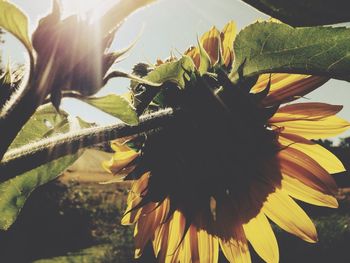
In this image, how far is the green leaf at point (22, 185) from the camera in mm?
618

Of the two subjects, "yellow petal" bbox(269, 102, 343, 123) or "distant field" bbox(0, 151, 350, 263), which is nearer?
"yellow petal" bbox(269, 102, 343, 123)

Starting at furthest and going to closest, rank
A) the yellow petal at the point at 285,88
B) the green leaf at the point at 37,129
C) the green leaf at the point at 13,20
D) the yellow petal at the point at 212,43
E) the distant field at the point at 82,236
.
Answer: the distant field at the point at 82,236, the yellow petal at the point at 212,43, the yellow petal at the point at 285,88, the green leaf at the point at 37,129, the green leaf at the point at 13,20

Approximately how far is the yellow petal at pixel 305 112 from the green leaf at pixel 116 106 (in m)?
0.50

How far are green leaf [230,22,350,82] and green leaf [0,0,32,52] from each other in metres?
0.30

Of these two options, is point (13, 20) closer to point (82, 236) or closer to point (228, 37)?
point (228, 37)

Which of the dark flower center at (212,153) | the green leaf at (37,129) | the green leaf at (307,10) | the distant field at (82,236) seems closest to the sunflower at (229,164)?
the dark flower center at (212,153)

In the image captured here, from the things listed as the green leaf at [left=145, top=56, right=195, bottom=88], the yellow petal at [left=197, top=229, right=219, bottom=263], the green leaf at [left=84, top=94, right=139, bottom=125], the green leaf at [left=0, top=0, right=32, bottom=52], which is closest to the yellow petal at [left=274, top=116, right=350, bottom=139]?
the yellow petal at [left=197, top=229, right=219, bottom=263]

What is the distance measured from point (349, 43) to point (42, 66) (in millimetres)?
337

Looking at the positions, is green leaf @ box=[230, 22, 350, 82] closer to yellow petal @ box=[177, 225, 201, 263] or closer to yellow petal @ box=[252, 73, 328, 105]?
yellow petal @ box=[252, 73, 328, 105]

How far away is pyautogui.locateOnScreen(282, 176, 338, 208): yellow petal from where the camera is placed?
97 cm

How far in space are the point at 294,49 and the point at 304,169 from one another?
1.42ft

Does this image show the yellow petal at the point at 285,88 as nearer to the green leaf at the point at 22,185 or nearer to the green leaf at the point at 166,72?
the green leaf at the point at 166,72

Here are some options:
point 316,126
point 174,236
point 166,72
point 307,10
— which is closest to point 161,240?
point 174,236

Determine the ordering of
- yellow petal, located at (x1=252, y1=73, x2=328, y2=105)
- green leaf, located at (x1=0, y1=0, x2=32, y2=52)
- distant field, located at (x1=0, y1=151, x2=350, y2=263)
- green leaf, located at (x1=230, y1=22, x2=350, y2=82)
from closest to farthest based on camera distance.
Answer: green leaf, located at (x1=0, y1=0, x2=32, y2=52) < green leaf, located at (x1=230, y1=22, x2=350, y2=82) < yellow petal, located at (x1=252, y1=73, x2=328, y2=105) < distant field, located at (x1=0, y1=151, x2=350, y2=263)
